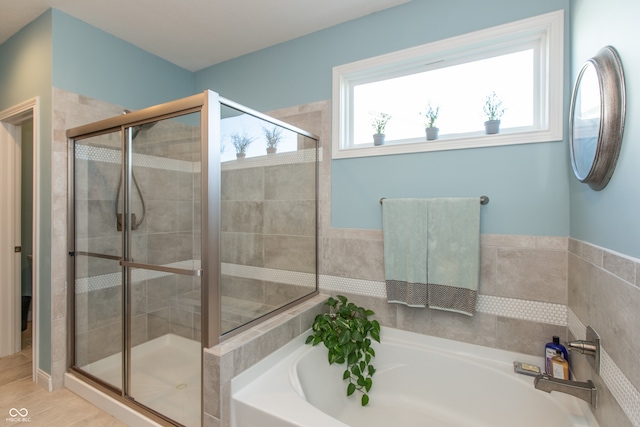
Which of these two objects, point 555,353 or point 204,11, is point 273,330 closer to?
point 555,353

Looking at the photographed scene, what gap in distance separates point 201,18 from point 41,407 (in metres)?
2.71

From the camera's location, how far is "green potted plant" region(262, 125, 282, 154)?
1999 millimetres

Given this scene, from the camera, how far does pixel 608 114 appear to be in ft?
3.40

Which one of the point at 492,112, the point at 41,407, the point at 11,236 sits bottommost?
the point at 41,407

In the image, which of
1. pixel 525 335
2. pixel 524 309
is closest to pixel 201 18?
pixel 524 309

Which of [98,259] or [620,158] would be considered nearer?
[620,158]

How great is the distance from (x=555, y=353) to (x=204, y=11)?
2.93 m

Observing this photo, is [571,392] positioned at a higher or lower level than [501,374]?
higher

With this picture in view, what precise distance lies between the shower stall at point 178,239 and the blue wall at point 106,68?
0.43 metres

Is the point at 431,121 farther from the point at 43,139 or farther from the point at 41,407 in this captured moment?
the point at 41,407

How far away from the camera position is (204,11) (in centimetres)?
210

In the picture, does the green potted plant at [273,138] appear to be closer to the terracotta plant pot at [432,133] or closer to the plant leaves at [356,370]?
the terracotta plant pot at [432,133]

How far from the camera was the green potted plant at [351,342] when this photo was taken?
1.80 meters

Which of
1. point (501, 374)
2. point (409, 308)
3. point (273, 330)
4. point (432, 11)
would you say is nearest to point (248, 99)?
point (432, 11)
